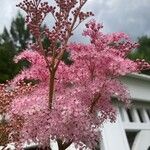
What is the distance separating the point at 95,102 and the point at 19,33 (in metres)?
33.6

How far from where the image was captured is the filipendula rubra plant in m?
5.51

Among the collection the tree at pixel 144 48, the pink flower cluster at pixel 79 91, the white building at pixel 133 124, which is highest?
the tree at pixel 144 48

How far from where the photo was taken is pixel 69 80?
5.98 metres

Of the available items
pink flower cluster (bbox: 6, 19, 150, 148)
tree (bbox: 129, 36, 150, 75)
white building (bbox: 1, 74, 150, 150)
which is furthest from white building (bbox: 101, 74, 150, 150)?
tree (bbox: 129, 36, 150, 75)

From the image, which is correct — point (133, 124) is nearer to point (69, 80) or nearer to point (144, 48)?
point (69, 80)

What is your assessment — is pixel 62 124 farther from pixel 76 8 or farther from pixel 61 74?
pixel 76 8

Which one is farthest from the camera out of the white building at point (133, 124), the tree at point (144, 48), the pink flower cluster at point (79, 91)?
the tree at point (144, 48)

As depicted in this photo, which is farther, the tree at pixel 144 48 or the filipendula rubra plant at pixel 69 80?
the tree at pixel 144 48

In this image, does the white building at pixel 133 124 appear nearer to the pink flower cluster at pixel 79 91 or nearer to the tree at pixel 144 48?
the pink flower cluster at pixel 79 91

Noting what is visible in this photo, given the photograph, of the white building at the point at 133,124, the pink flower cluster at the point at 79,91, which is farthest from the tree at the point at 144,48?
the pink flower cluster at the point at 79,91

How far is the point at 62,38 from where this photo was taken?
18.7ft

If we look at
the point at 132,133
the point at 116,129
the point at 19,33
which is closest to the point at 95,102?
the point at 116,129

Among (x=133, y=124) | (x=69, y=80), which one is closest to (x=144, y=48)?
(x=133, y=124)

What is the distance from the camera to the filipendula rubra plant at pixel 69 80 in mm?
5508
